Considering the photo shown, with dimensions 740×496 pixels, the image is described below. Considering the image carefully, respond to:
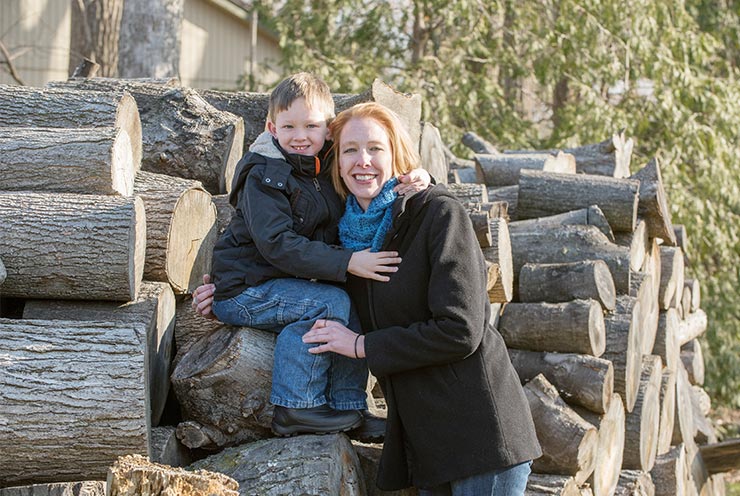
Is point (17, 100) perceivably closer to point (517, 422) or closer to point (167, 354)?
point (167, 354)

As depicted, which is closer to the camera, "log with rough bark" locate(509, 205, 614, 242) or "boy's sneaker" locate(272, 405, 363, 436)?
"boy's sneaker" locate(272, 405, 363, 436)

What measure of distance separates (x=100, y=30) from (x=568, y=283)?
6.63 meters

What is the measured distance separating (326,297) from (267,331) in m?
0.37

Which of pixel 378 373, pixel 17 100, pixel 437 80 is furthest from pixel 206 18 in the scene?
pixel 378 373

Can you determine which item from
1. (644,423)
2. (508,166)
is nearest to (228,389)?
(644,423)

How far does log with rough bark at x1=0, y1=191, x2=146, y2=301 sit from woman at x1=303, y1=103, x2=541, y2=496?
924mm

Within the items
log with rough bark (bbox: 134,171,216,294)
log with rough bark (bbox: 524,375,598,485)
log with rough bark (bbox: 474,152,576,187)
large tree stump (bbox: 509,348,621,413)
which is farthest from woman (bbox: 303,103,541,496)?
log with rough bark (bbox: 474,152,576,187)

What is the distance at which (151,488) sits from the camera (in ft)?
8.68

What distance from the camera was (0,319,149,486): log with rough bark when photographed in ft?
10.4

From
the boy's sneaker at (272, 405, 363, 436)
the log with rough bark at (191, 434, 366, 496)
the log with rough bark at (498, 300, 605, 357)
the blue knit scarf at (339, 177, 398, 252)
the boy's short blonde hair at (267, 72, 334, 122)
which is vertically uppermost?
the boy's short blonde hair at (267, 72, 334, 122)

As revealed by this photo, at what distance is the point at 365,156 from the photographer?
322cm

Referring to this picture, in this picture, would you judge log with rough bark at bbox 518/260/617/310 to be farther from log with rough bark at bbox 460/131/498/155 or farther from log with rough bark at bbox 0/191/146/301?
log with rough bark at bbox 460/131/498/155

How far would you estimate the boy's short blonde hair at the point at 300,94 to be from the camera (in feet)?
11.0

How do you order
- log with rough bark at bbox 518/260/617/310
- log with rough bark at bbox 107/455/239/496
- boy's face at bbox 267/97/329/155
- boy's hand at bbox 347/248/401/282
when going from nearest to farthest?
log with rough bark at bbox 107/455/239/496 < boy's hand at bbox 347/248/401/282 < boy's face at bbox 267/97/329/155 < log with rough bark at bbox 518/260/617/310
